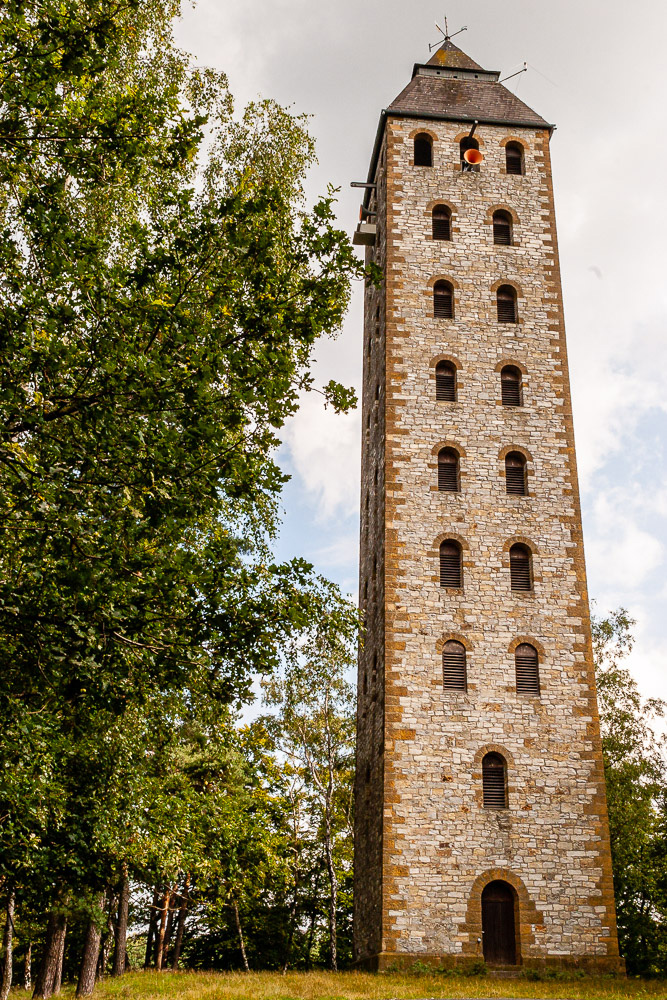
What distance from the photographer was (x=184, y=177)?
15.1 metres

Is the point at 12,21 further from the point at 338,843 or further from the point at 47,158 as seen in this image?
the point at 338,843

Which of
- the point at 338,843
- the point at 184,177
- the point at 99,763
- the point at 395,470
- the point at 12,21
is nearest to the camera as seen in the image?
the point at 12,21

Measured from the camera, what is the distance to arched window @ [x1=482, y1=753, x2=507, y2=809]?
2070 centimetres

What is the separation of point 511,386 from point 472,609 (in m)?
6.66

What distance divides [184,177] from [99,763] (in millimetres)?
9169

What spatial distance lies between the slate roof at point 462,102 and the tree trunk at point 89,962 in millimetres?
24052

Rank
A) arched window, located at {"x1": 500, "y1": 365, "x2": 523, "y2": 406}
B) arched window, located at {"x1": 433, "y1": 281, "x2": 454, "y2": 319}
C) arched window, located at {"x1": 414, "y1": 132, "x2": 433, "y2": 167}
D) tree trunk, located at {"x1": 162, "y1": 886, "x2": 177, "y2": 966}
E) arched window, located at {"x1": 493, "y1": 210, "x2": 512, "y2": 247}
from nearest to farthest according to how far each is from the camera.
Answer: arched window, located at {"x1": 500, "y1": 365, "x2": 523, "y2": 406}
arched window, located at {"x1": 433, "y1": 281, "x2": 454, "y2": 319}
arched window, located at {"x1": 493, "y1": 210, "x2": 512, "y2": 247}
arched window, located at {"x1": 414, "y1": 132, "x2": 433, "y2": 167}
tree trunk, located at {"x1": 162, "y1": 886, "x2": 177, "y2": 966}

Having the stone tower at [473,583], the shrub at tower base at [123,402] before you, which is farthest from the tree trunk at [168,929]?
the shrub at tower base at [123,402]

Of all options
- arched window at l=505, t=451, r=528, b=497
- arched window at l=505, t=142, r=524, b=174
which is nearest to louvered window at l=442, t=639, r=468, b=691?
arched window at l=505, t=451, r=528, b=497

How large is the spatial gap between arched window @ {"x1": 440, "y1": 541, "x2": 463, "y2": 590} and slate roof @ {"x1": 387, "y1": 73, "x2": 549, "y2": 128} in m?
14.3

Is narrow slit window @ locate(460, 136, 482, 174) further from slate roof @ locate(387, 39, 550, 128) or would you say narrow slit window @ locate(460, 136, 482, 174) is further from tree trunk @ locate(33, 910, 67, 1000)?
tree trunk @ locate(33, 910, 67, 1000)

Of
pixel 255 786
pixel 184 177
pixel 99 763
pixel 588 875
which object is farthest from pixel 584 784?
pixel 184 177

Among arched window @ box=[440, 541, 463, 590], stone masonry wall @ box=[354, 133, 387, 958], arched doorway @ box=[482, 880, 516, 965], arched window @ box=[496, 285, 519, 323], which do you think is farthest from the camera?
arched window @ box=[496, 285, 519, 323]

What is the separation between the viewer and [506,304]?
Answer: 26.6 m
